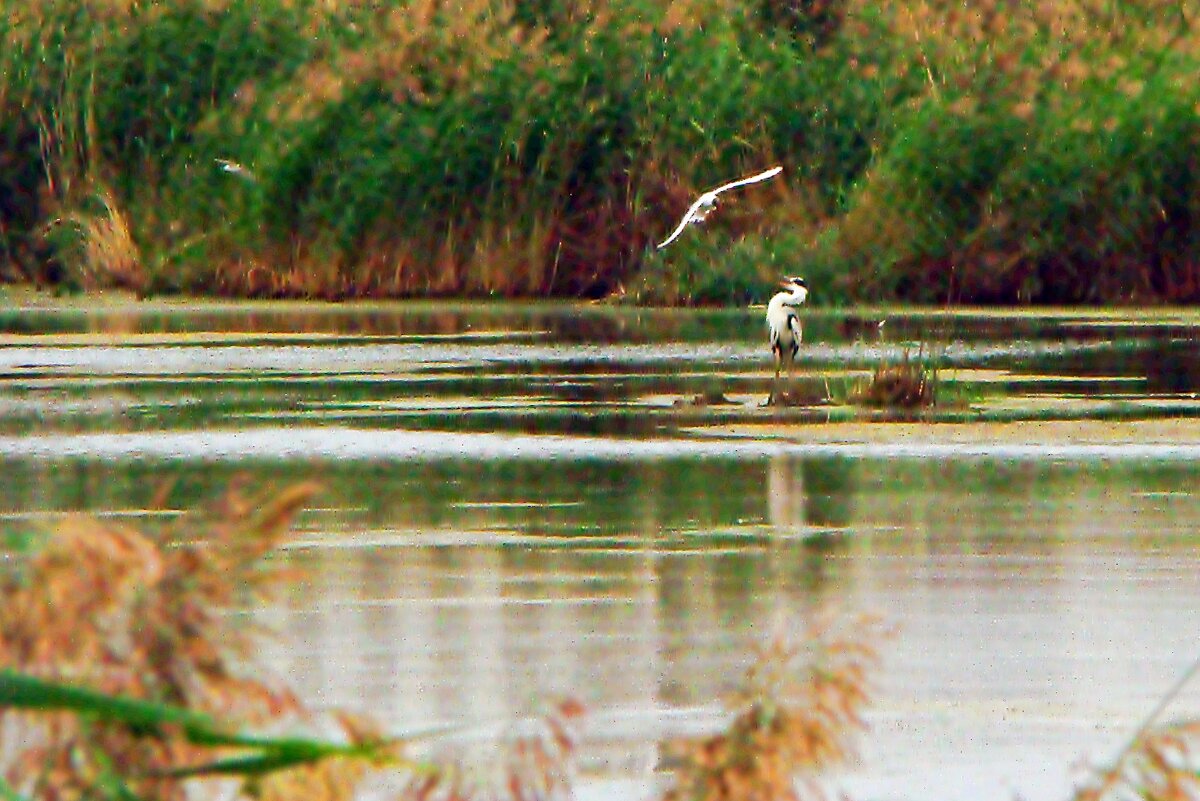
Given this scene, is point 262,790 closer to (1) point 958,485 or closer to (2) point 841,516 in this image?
(2) point 841,516

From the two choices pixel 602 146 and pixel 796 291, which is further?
pixel 602 146

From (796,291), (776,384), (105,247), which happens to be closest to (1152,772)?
(776,384)

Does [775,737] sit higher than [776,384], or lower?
higher

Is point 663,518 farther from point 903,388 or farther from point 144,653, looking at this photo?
point 144,653

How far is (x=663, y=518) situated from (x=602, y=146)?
21447 millimetres

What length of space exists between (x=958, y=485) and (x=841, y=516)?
165cm

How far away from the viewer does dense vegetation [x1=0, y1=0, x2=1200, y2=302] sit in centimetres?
3222

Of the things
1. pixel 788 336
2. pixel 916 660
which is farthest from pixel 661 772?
pixel 788 336

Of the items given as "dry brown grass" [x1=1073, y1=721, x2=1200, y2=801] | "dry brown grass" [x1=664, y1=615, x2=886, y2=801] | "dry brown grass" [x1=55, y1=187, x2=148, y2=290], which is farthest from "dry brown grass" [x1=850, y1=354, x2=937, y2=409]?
"dry brown grass" [x1=55, y1=187, x2=148, y2=290]

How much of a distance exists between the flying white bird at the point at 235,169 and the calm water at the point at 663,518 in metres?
6.41

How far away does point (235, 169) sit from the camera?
3369cm

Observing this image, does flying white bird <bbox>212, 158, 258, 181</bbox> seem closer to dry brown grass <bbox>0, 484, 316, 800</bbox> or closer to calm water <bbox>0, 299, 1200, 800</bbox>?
calm water <bbox>0, 299, 1200, 800</bbox>

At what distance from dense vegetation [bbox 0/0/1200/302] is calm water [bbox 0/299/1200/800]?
488 cm

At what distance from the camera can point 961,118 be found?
1288 inches
